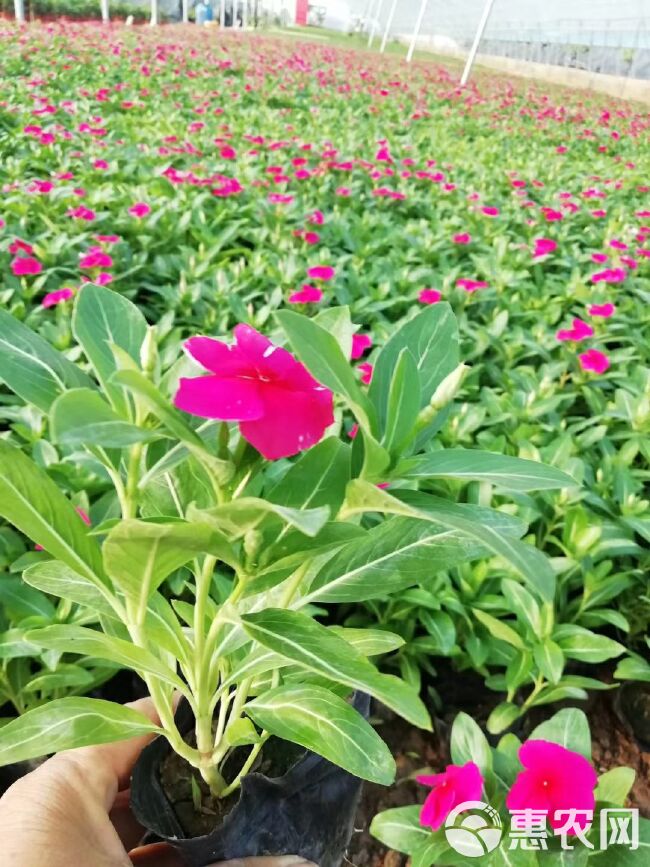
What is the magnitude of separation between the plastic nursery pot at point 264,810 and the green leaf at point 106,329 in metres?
0.49

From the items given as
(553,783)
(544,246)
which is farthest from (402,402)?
(544,246)

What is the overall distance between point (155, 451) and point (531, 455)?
1307 millimetres

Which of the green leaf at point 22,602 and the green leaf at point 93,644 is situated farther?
the green leaf at point 22,602

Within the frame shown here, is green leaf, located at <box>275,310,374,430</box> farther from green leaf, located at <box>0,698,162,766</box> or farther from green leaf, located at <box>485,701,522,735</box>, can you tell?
green leaf, located at <box>485,701,522,735</box>

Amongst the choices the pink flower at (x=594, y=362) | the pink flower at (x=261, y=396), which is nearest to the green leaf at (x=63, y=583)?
the pink flower at (x=261, y=396)

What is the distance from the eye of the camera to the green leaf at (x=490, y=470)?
490mm

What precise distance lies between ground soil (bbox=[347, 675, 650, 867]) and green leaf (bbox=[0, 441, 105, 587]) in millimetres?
1079

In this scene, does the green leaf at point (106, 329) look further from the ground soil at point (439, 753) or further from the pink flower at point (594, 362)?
the pink flower at point (594, 362)

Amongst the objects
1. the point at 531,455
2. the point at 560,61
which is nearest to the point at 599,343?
the point at 531,455

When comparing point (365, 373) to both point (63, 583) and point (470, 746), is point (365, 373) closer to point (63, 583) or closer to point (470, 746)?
point (470, 746)

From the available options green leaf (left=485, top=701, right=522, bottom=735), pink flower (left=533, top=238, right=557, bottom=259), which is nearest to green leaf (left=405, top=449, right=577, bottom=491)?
green leaf (left=485, top=701, right=522, bottom=735)

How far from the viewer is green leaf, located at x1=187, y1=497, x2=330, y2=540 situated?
0.38 m

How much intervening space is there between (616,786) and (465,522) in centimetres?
85

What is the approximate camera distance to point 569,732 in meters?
1.07
